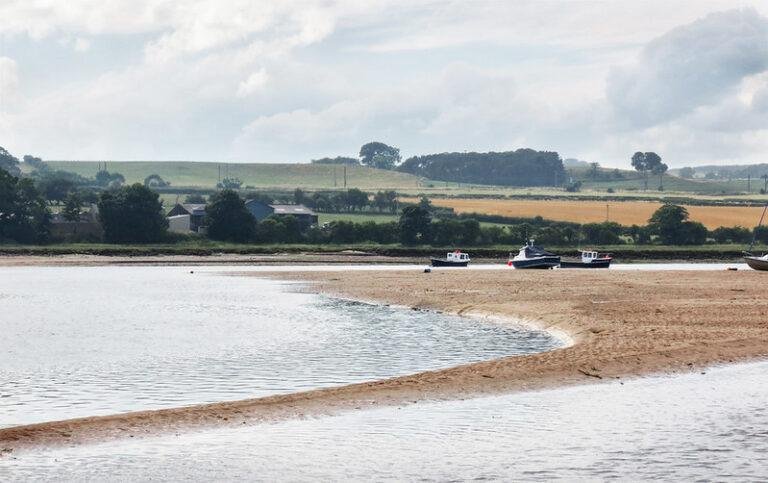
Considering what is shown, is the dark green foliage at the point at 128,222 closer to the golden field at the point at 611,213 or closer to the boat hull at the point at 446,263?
the boat hull at the point at 446,263

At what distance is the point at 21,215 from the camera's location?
409 ft

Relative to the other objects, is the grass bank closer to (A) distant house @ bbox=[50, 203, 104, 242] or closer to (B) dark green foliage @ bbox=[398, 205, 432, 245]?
(B) dark green foliage @ bbox=[398, 205, 432, 245]

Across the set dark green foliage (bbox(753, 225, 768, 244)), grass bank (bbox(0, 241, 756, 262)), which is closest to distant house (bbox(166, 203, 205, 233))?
grass bank (bbox(0, 241, 756, 262))

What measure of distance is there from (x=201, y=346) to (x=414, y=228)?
306 ft

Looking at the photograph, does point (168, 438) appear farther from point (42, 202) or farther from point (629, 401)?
point (42, 202)

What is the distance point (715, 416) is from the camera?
2462 cm

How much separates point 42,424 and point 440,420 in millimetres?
7646

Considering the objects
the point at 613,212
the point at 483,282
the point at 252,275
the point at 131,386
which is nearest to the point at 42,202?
the point at 252,275

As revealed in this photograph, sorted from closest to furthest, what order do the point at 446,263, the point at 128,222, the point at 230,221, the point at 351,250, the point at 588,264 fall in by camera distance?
the point at 588,264, the point at 446,263, the point at 351,250, the point at 128,222, the point at 230,221

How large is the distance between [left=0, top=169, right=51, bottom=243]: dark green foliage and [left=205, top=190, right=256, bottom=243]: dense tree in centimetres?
1752

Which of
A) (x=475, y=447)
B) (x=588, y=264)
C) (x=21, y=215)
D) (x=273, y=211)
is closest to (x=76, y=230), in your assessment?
(x=21, y=215)

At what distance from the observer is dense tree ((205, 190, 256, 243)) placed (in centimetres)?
13188

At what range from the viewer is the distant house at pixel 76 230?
417 ft

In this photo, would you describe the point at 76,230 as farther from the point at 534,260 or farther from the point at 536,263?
the point at 536,263
